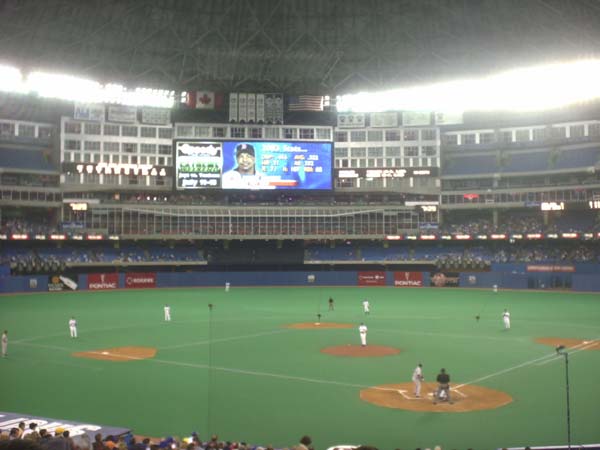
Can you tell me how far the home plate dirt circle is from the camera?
22.1 metres

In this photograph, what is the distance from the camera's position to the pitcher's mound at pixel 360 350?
3281 cm

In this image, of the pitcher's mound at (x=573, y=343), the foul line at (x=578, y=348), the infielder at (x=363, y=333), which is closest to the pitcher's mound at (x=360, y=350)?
the infielder at (x=363, y=333)

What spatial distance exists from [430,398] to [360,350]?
1087 centimetres

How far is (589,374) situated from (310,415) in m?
14.0

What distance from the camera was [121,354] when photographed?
3244 centimetres

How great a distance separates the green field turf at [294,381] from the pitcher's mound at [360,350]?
83 cm

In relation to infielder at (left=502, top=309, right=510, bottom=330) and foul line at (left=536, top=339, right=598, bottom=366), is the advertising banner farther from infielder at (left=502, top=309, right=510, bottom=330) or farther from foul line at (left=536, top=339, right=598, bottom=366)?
infielder at (left=502, top=309, right=510, bottom=330)

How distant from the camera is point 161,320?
47000 mm

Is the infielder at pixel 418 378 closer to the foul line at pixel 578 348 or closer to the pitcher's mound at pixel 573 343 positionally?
the foul line at pixel 578 348

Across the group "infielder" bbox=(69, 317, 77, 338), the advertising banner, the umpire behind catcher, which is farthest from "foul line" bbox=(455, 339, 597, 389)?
"infielder" bbox=(69, 317, 77, 338)

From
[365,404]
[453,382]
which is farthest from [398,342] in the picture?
[365,404]

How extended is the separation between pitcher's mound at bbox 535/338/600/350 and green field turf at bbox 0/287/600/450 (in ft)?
3.55

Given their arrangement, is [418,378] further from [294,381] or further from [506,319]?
[506,319]

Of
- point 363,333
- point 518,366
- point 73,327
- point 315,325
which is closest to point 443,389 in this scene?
point 518,366
